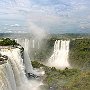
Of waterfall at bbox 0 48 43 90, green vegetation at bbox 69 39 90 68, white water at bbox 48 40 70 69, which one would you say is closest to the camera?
waterfall at bbox 0 48 43 90

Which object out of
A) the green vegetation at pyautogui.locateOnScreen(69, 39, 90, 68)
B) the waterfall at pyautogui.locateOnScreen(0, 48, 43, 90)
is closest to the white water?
the green vegetation at pyautogui.locateOnScreen(69, 39, 90, 68)

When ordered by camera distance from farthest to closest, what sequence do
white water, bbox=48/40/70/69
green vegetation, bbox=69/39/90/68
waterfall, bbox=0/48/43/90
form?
1. white water, bbox=48/40/70/69
2. green vegetation, bbox=69/39/90/68
3. waterfall, bbox=0/48/43/90

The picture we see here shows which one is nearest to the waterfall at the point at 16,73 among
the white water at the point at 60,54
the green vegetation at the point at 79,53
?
the green vegetation at the point at 79,53

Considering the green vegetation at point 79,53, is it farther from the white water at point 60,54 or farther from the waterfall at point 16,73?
the waterfall at point 16,73

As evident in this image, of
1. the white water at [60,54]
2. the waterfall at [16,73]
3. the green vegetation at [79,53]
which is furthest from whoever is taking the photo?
the white water at [60,54]

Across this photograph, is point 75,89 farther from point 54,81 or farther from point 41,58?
point 41,58

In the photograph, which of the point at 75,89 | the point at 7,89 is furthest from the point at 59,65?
the point at 7,89

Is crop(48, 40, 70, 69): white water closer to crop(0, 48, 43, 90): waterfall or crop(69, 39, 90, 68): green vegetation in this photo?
crop(69, 39, 90, 68): green vegetation

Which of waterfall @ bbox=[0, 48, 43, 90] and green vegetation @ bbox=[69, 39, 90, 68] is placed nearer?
waterfall @ bbox=[0, 48, 43, 90]
